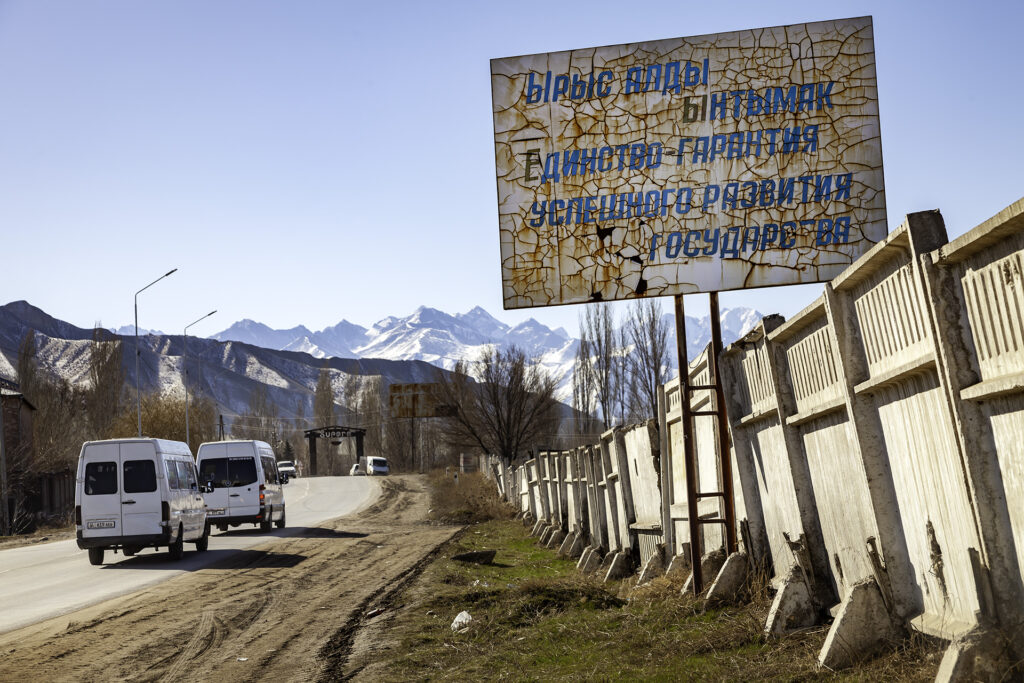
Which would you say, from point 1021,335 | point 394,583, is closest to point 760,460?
point 1021,335

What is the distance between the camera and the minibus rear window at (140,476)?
20922 mm

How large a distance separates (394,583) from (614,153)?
25.9 ft

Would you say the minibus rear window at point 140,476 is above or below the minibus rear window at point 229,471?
below

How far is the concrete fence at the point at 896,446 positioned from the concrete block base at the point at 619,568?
11.2 feet

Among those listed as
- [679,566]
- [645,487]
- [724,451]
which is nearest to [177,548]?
[645,487]

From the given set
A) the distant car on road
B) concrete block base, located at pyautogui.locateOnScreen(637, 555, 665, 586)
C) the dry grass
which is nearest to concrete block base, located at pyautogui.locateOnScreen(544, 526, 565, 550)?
concrete block base, located at pyautogui.locateOnScreen(637, 555, 665, 586)

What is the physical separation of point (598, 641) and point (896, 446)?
3567 mm

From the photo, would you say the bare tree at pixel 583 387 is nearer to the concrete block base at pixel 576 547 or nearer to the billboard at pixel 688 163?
the concrete block base at pixel 576 547

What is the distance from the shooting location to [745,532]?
9.88 m

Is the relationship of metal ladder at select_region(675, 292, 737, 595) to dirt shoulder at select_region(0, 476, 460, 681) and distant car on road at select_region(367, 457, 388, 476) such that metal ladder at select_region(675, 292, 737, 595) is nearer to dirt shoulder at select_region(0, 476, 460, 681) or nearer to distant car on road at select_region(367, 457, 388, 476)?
dirt shoulder at select_region(0, 476, 460, 681)

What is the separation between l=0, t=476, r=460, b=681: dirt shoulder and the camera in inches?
357

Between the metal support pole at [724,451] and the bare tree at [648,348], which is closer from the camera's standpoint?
the metal support pole at [724,451]

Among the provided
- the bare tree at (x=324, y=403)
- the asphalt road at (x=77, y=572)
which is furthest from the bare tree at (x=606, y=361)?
the bare tree at (x=324, y=403)

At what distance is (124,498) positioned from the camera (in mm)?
20781
